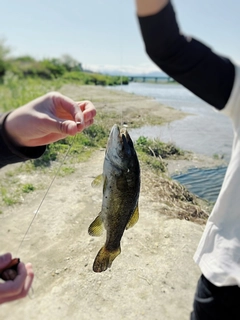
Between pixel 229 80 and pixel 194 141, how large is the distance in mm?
11551

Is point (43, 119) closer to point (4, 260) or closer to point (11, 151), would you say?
point (11, 151)

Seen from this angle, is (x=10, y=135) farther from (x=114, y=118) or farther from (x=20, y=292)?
(x=114, y=118)

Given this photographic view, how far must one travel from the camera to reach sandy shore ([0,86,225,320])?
3150 mm

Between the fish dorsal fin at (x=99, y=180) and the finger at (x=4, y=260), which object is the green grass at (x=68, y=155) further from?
the finger at (x=4, y=260)

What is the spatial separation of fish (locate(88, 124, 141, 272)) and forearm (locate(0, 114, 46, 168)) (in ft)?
1.47

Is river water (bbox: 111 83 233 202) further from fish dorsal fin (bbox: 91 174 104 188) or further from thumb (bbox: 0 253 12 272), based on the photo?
thumb (bbox: 0 253 12 272)

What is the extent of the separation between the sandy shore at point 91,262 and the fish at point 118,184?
98 centimetres

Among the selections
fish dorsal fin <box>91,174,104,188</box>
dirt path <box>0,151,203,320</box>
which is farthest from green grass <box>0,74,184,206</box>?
fish dorsal fin <box>91,174,104,188</box>

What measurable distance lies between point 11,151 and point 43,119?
0.26 m

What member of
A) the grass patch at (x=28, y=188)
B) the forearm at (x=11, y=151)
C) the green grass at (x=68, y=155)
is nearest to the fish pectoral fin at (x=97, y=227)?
the forearm at (x=11, y=151)

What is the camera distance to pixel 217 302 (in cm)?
159

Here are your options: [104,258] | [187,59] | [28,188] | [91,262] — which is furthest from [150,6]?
[28,188]

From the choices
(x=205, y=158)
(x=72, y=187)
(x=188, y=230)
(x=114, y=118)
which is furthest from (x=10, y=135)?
(x=114, y=118)

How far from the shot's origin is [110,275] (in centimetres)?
359
